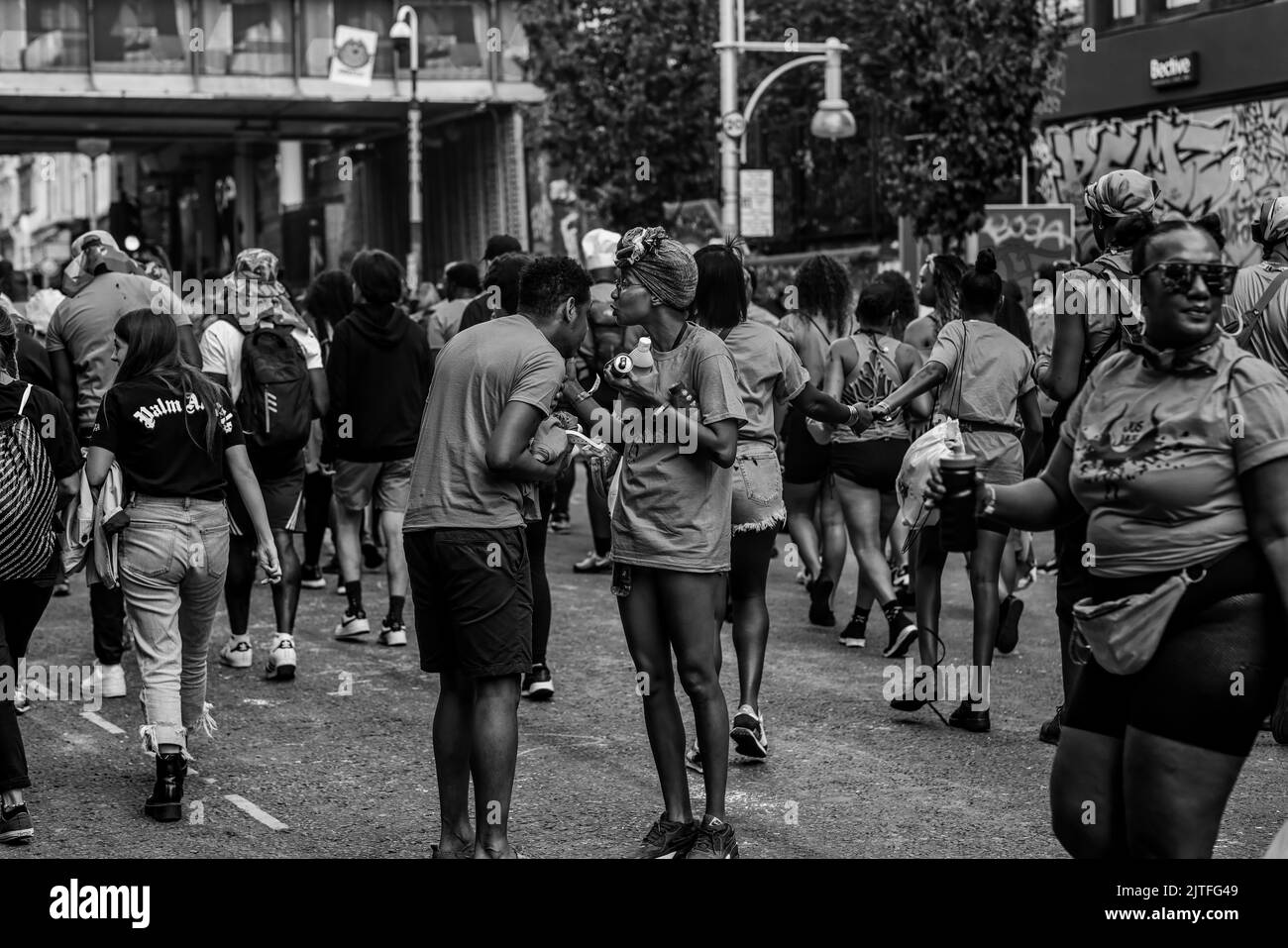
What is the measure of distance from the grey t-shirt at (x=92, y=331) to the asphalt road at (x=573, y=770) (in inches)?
54.1

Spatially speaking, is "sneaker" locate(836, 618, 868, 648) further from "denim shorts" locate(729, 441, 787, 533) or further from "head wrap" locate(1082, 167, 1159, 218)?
"head wrap" locate(1082, 167, 1159, 218)

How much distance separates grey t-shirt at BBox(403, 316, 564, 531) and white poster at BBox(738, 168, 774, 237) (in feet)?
50.5

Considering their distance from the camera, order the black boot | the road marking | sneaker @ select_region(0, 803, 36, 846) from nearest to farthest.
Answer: sneaker @ select_region(0, 803, 36, 846)
the road marking
the black boot

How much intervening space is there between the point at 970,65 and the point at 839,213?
11283 millimetres

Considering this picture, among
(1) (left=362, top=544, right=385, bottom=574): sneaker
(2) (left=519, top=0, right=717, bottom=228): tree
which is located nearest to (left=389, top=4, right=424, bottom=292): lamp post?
(2) (left=519, top=0, right=717, bottom=228): tree

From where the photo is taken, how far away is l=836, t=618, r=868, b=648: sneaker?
9.52 metres

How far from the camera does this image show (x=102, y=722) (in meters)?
7.91

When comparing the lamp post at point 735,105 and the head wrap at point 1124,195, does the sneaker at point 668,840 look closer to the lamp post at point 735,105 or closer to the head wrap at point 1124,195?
the head wrap at point 1124,195

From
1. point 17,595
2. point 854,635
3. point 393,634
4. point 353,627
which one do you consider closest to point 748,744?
point 854,635

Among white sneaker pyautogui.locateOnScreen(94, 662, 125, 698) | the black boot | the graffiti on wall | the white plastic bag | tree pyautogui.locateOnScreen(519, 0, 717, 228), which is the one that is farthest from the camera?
tree pyautogui.locateOnScreen(519, 0, 717, 228)

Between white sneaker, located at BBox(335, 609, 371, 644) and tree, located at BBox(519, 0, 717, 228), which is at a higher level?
tree, located at BBox(519, 0, 717, 228)

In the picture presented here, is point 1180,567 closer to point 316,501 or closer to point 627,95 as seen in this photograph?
point 316,501

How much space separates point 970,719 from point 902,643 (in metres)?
1.66
